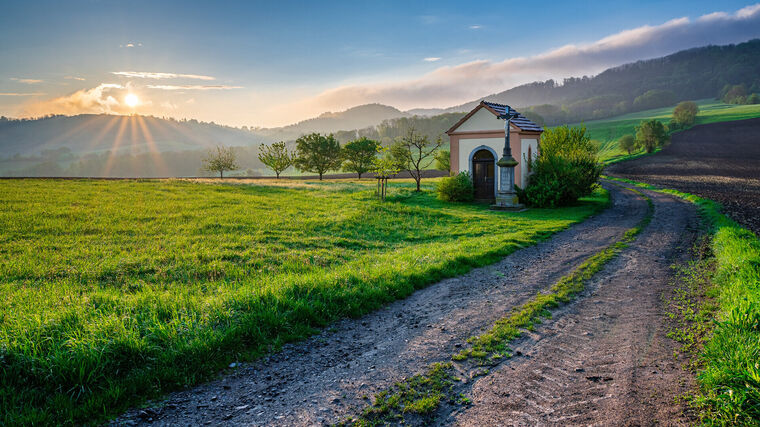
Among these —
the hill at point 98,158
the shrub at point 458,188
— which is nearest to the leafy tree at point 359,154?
the shrub at point 458,188

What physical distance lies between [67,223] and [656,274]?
1988 cm

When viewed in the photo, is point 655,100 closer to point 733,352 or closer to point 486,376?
point 733,352

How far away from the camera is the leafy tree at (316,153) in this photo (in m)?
59.5

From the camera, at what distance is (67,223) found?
1480cm

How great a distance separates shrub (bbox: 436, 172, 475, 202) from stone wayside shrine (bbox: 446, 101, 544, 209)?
824mm

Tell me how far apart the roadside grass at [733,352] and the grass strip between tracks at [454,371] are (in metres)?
→ 2.18

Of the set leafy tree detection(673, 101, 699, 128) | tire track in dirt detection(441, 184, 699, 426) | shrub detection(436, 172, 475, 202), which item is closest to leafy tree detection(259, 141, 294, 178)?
shrub detection(436, 172, 475, 202)

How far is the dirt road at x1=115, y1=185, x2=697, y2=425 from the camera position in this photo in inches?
161

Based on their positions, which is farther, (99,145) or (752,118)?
(99,145)

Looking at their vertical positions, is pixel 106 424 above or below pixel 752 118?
below

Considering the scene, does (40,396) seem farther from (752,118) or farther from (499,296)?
(752,118)

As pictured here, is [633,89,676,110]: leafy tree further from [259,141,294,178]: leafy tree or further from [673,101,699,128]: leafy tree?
[259,141,294,178]: leafy tree

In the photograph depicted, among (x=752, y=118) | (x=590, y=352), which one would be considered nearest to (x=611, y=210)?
(x=590, y=352)

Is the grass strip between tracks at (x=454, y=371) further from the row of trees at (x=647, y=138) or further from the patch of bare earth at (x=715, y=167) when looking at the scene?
the row of trees at (x=647, y=138)
